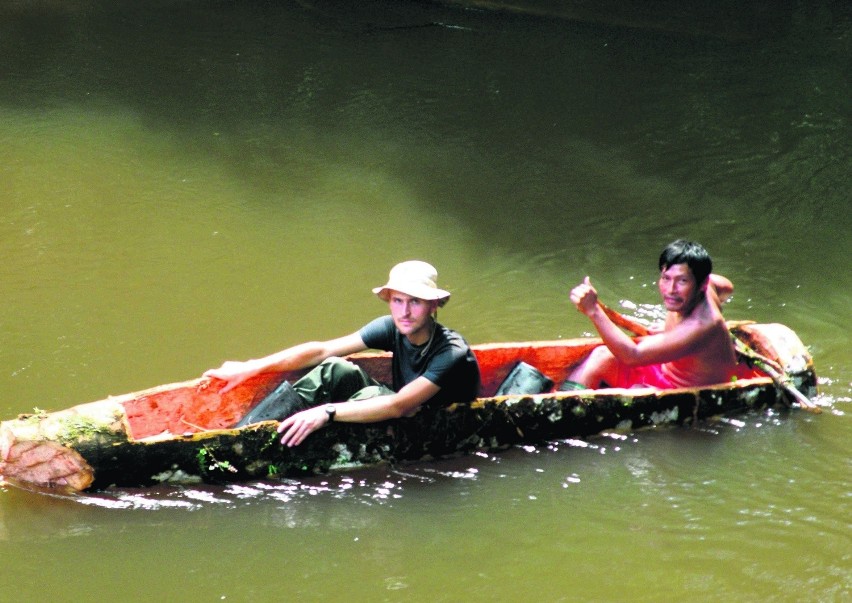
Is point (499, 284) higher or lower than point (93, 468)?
higher

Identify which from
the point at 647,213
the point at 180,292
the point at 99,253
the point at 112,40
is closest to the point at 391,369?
the point at 180,292

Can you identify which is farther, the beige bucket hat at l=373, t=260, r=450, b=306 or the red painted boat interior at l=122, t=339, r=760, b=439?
the red painted boat interior at l=122, t=339, r=760, b=439

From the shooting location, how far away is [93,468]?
199 inches

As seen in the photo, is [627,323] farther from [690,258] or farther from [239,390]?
[239,390]

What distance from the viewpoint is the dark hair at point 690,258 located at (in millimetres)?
5664

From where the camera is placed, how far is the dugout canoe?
16.5ft

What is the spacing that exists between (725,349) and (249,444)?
2678mm

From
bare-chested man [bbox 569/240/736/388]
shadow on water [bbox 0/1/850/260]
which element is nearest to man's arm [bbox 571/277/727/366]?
bare-chested man [bbox 569/240/736/388]

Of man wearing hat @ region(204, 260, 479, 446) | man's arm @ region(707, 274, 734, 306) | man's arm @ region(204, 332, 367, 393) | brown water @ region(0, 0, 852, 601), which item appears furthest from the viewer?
man's arm @ region(707, 274, 734, 306)

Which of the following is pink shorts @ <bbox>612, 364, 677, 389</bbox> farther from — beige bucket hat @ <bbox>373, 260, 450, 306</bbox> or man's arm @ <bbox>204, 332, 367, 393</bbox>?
man's arm @ <bbox>204, 332, 367, 393</bbox>

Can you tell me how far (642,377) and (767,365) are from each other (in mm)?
713

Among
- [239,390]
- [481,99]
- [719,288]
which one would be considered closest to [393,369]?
[239,390]

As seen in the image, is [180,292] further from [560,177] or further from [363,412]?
[560,177]

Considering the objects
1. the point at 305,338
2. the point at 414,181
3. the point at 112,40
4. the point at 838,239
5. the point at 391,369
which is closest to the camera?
the point at 391,369
